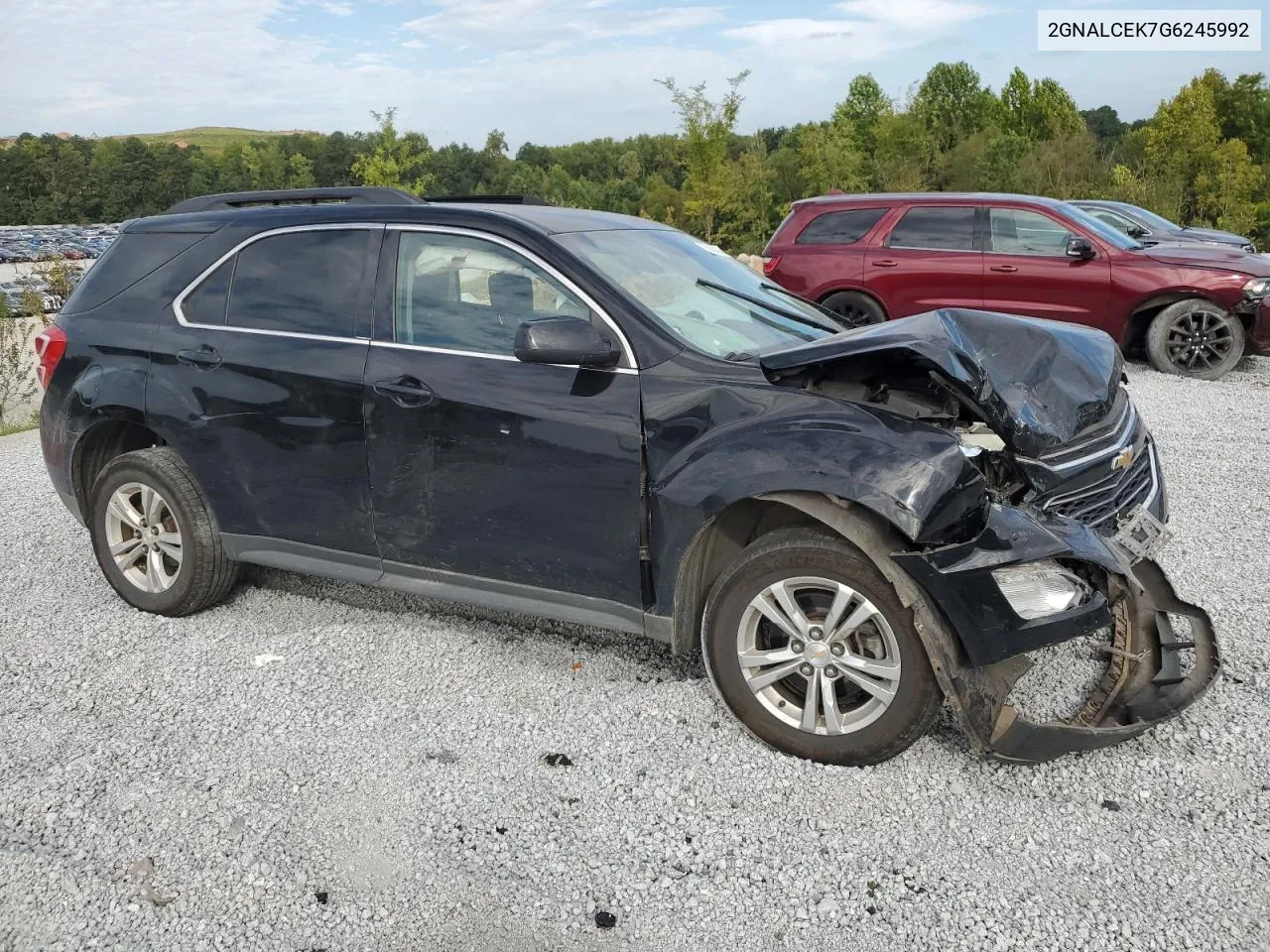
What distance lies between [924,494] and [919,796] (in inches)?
38.2

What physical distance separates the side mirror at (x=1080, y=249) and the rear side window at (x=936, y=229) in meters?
0.91

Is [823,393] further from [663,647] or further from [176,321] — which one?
[176,321]

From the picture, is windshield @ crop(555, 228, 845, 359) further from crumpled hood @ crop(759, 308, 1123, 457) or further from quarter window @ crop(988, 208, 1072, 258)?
quarter window @ crop(988, 208, 1072, 258)

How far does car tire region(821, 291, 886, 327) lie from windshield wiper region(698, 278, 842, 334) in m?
→ 6.20

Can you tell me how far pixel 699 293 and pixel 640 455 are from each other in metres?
0.95

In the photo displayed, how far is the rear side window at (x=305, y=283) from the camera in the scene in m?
4.06

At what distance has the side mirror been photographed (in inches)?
388

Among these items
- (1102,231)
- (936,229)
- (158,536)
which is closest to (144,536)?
(158,536)

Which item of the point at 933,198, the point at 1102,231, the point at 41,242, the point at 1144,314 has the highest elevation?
the point at 41,242

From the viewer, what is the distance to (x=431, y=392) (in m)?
3.80

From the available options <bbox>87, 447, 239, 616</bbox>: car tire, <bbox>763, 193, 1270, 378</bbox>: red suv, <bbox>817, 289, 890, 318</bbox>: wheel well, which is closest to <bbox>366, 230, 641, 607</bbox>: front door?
<bbox>87, 447, 239, 616</bbox>: car tire

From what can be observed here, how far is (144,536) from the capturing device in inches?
183

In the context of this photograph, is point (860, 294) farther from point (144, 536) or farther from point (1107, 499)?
point (144, 536)

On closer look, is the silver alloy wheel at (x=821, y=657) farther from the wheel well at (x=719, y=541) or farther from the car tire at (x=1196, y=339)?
the car tire at (x=1196, y=339)
